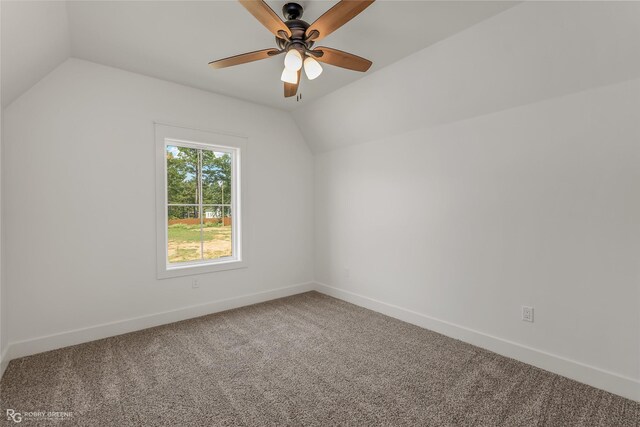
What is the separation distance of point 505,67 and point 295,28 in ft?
5.35

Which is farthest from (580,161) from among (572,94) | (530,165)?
(572,94)

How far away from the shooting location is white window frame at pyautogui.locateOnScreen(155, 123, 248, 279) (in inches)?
126

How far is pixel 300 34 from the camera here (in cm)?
198

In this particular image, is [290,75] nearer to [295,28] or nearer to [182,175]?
[295,28]

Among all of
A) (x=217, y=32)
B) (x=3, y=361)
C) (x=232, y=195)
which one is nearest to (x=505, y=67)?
(x=217, y=32)

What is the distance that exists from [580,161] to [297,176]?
312cm

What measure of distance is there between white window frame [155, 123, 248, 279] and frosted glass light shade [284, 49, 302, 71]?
74.2 inches

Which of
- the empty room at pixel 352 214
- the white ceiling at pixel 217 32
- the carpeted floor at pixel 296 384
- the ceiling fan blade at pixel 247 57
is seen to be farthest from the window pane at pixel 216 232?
the ceiling fan blade at pixel 247 57

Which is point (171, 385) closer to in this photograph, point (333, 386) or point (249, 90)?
point (333, 386)

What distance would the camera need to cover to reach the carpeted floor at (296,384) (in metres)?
1.81

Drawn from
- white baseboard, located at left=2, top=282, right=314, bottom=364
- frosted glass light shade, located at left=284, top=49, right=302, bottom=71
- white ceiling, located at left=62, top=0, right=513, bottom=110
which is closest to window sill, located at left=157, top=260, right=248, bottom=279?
white baseboard, located at left=2, top=282, right=314, bottom=364

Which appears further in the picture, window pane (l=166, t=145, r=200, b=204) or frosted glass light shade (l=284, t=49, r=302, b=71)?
window pane (l=166, t=145, r=200, b=204)

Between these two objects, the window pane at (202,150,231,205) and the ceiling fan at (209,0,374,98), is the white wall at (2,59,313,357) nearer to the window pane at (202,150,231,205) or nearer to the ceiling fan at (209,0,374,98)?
the window pane at (202,150,231,205)

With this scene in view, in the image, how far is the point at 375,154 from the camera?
3680 millimetres
